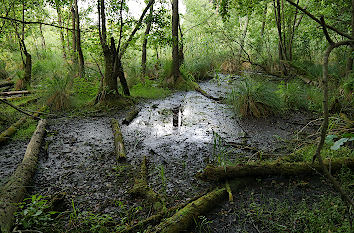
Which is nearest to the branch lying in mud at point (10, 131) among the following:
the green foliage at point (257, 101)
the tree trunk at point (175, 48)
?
the green foliage at point (257, 101)

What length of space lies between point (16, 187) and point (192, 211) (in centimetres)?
182

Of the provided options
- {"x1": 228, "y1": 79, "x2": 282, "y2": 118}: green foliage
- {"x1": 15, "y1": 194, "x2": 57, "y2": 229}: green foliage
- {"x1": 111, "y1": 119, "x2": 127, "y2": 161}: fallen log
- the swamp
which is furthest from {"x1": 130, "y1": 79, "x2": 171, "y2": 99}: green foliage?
{"x1": 15, "y1": 194, "x2": 57, "y2": 229}: green foliage

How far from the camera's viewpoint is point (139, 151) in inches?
139

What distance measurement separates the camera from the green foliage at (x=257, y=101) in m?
4.88

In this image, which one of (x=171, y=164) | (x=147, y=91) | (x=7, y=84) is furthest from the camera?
(x=7, y=84)

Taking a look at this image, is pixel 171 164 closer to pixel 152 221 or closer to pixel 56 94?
pixel 152 221

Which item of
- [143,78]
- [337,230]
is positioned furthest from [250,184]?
[143,78]

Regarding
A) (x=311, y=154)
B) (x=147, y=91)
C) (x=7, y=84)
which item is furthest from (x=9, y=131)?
(x=7, y=84)

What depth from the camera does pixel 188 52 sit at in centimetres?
1195

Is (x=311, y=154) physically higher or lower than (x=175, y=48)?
lower

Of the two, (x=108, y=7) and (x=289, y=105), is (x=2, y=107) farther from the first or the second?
(x=289, y=105)

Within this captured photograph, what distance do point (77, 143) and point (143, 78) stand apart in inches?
207

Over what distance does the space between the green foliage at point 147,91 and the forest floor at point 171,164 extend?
1.70 metres

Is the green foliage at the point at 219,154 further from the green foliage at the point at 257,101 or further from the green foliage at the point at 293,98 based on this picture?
the green foliage at the point at 293,98
